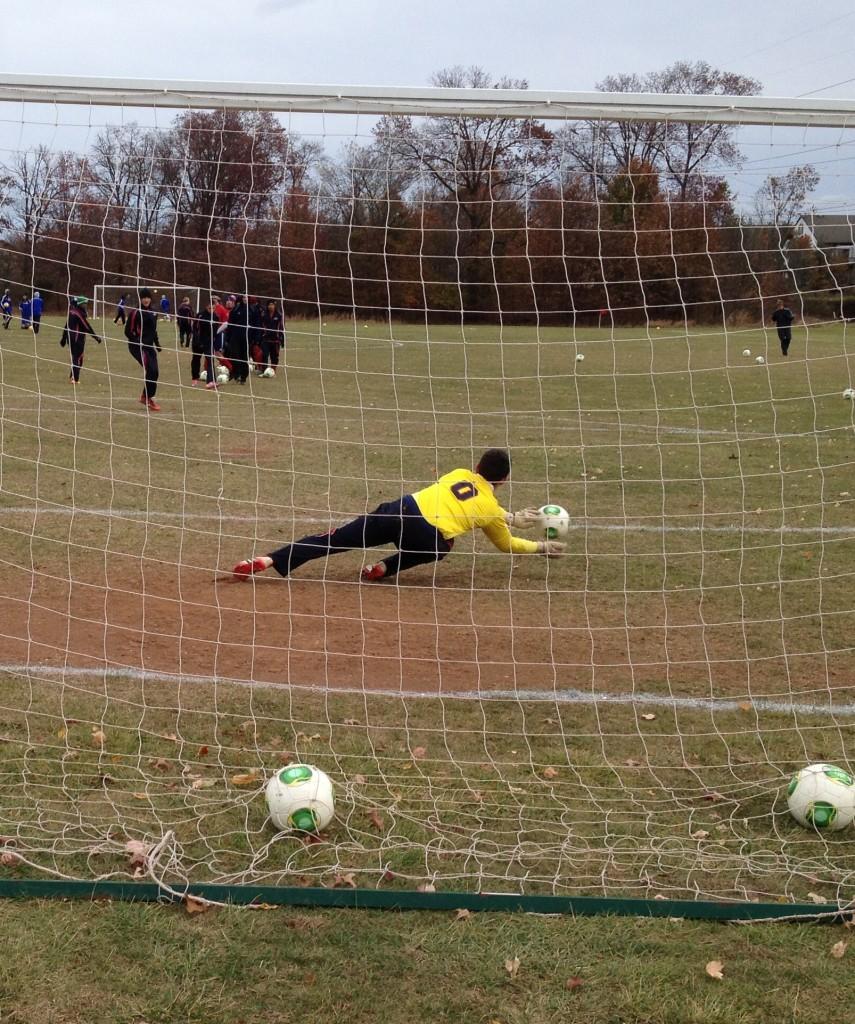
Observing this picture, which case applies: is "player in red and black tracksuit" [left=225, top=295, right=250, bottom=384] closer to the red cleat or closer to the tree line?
the tree line

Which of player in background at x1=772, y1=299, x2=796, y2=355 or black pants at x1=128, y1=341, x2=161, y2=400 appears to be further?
black pants at x1=128, y1=341, x2=161, y2=400

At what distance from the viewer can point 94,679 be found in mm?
5797

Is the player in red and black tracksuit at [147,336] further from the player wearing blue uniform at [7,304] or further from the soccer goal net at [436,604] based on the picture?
the soccer goal net at [436,604]

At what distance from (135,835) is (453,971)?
1432 mm

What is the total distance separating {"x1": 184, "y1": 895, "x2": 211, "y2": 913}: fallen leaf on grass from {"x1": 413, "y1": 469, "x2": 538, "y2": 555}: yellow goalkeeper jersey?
13.5 feet

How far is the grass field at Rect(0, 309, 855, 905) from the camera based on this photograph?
13.9 ft

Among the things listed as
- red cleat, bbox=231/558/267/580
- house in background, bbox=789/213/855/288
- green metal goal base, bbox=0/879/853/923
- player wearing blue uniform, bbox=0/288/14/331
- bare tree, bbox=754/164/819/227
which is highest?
player wearing blue uniform, bbox=0/288/14/331

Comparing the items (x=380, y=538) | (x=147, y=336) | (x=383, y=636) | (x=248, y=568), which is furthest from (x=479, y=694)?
(x=147, y=336)

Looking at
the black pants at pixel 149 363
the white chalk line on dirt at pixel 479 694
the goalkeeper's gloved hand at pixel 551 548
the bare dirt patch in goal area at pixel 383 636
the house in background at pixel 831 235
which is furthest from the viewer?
the black pants at pixel 149 363

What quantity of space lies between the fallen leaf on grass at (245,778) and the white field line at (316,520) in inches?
185

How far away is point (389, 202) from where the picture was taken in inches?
256

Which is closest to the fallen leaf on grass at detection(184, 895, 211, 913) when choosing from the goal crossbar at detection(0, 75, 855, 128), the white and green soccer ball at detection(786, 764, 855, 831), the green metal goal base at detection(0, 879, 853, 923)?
the green metal goal base at detection(0, 879, 853, 923)

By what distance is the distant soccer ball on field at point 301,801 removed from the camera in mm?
4266

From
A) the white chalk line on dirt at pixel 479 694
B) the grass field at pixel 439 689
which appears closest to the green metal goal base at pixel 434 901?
the grass field at pixel 439 689
